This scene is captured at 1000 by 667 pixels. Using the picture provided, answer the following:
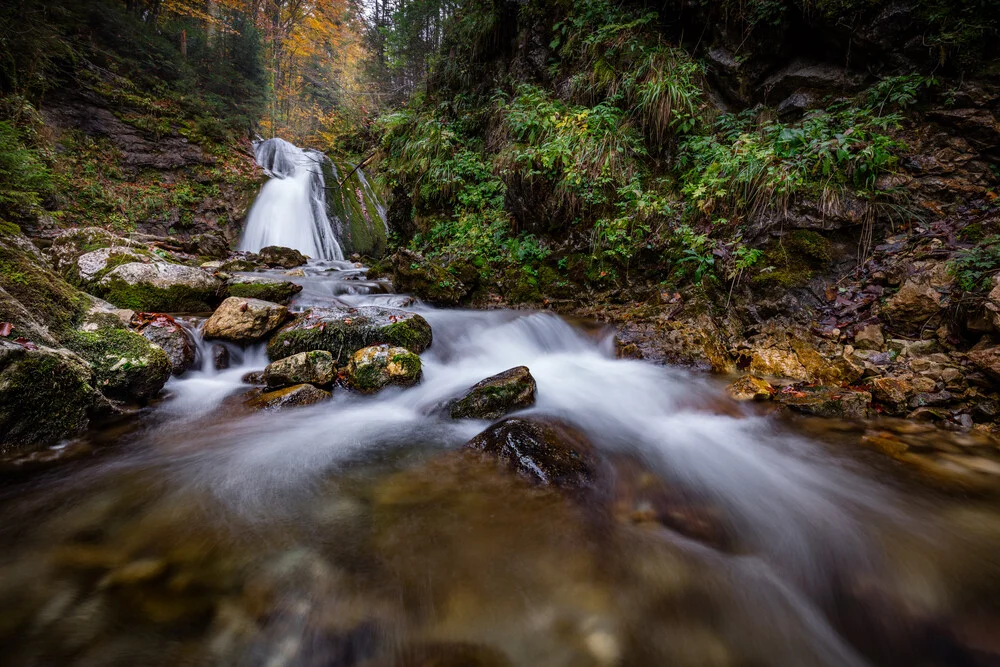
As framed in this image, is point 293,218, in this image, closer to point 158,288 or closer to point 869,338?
point 158,288

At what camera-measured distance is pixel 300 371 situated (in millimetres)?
3740

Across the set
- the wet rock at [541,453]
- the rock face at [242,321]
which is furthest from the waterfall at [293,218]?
the wet rock at [541,453]

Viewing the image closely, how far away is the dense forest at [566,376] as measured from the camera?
1497 mm

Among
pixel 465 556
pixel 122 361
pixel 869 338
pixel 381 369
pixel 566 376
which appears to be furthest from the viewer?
pixel 566 376

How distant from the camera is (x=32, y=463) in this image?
2.22m

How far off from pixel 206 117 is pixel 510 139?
11.4 meters

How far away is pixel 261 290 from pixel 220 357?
1895 millimetres

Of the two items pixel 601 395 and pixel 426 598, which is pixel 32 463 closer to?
pixel 426 598

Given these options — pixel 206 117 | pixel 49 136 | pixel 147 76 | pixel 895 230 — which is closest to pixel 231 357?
pixel 895 230

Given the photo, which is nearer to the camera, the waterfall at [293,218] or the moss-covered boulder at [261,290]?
the moss-covered boulder at [261,290]

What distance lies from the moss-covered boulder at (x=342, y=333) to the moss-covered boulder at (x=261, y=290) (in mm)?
1439

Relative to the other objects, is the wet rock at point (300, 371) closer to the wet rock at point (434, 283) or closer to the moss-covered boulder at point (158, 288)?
the moss-covered boulder at point (158, 288)

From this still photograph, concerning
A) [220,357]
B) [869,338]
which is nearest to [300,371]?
[220,357]

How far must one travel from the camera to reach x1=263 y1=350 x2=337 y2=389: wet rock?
3713mm
